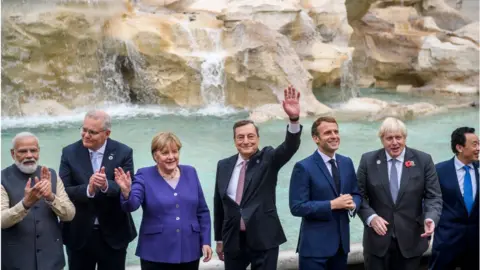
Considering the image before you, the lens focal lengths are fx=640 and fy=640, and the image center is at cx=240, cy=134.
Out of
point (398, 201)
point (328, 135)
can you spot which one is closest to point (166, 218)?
point (328, 135)

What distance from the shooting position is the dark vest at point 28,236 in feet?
10.3

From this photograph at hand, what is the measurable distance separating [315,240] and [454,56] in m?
13.7

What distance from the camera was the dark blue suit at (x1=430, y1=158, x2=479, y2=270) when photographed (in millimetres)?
3637

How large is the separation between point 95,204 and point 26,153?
0.50m

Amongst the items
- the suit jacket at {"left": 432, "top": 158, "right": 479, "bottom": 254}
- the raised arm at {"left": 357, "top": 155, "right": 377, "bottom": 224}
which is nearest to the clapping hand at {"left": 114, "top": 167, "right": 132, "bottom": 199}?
the raised arm at {"left": 357, "top": 155, "right": 377, "bottom": 224}

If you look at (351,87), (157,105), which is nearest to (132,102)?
(157,105)

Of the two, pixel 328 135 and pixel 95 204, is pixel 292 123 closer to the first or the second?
pixel 328 135

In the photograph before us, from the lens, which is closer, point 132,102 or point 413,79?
point 132,102

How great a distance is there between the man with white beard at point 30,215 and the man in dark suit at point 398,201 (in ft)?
5.34

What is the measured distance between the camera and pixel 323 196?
3.45 metres

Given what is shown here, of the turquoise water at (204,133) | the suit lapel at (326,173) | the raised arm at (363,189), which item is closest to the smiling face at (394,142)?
the raised arm at (363,189)

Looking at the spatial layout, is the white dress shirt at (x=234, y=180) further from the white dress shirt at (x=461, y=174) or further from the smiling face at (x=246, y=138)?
the white dress shirt at (x=461, y=174)

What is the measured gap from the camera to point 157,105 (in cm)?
1258

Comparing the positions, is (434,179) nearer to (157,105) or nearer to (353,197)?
(353,197)
